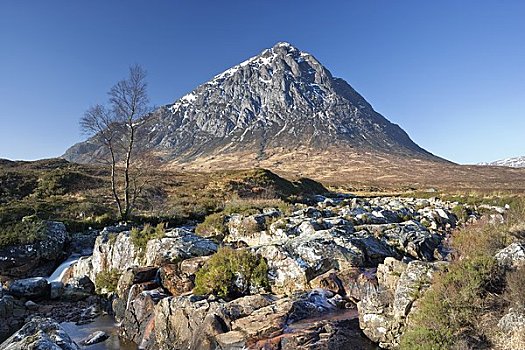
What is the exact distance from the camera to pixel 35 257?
2111 centimetres

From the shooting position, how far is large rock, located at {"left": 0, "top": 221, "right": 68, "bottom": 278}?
20.2 metres

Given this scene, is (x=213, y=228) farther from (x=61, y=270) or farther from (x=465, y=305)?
(x=465, y=305)

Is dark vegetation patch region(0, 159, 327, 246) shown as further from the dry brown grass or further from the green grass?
the dry brown grass

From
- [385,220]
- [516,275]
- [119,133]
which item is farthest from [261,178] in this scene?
[516,275]

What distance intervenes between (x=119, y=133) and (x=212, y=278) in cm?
2166

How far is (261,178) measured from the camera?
195 feet

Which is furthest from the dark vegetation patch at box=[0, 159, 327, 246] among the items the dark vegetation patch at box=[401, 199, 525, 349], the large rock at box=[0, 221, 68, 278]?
the dark vegetation patch at box=[401, 199, 525, 349]

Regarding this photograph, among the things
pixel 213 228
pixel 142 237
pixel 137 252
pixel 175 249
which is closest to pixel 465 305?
pixel 175 249

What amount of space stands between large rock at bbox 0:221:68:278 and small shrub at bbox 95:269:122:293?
5.35m

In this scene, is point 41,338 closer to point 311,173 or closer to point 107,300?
point 107,300

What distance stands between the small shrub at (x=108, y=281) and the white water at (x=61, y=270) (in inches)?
156

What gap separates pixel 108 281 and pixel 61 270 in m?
5.62

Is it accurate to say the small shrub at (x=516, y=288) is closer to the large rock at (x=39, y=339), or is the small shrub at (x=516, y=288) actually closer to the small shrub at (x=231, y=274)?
the small shrub at (x=231, y=274)

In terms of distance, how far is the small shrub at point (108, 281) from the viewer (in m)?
17.3
